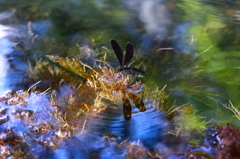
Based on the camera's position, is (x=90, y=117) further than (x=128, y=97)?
No

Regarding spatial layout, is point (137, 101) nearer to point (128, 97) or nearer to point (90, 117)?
point (128, 97)

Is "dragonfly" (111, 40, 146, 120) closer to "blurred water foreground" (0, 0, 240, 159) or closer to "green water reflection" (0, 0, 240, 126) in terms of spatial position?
"blurred water foreground" (0, 0, 240, 159)

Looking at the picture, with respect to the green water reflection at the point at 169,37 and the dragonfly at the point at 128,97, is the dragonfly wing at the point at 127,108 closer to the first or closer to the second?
the dragonfly at the point at 128,97


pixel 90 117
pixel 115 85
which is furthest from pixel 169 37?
pixel 90 117

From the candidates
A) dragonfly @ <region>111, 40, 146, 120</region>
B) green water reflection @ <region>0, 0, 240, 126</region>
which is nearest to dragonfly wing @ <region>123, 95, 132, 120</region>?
dragonfly @ <region>111, 40, 146, 120</region>

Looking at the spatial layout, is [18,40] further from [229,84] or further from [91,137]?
[229,84]

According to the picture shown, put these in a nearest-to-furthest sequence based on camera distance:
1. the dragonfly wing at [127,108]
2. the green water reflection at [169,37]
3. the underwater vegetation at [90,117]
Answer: the underwater vegetation at [90,117] → the dragonfly wing at [127,108] → the green water reflection at [169,37]

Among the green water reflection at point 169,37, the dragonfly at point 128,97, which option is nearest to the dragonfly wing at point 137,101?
the dragonfly at point 128,97
